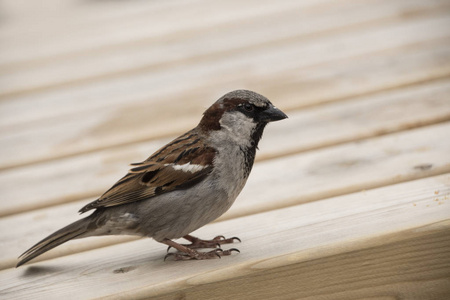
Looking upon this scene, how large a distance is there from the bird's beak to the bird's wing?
194 mm

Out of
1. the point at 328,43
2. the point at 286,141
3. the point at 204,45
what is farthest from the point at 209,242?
the point at 204,45

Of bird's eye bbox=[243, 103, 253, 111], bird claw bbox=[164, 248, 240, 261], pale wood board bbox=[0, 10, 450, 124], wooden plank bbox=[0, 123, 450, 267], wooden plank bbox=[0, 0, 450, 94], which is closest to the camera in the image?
bird claw bbox=[164, 248, 240, 261]

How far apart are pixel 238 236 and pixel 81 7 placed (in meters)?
3.80

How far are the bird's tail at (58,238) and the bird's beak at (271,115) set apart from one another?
0.63m

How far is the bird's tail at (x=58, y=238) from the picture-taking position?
1.94 m

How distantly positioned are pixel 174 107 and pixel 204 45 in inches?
34.5

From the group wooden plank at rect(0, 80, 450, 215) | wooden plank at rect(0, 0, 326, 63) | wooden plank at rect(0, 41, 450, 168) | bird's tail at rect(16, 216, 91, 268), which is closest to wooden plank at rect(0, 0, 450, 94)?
wooden plank at rect(0, 0, 326, 63)

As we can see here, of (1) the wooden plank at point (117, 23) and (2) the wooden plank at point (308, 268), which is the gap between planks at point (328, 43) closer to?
(1) the wooden plank at point (117, 23)

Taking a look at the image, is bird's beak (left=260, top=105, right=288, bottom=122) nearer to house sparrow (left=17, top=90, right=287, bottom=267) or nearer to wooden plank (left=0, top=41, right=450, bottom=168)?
house sparrow (left=17, top=90, right=287, bottom=267)

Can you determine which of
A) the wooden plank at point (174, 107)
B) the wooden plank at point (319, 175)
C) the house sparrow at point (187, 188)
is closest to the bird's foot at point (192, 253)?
the house sparrow at point (187, 188)

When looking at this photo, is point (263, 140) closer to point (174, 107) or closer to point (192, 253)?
point (174, 107)

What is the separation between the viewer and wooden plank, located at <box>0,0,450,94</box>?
3.84m

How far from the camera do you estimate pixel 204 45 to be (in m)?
4.05

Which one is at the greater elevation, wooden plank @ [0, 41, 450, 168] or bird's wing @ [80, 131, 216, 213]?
wooden plank @ [0, 41, 450, 168]
